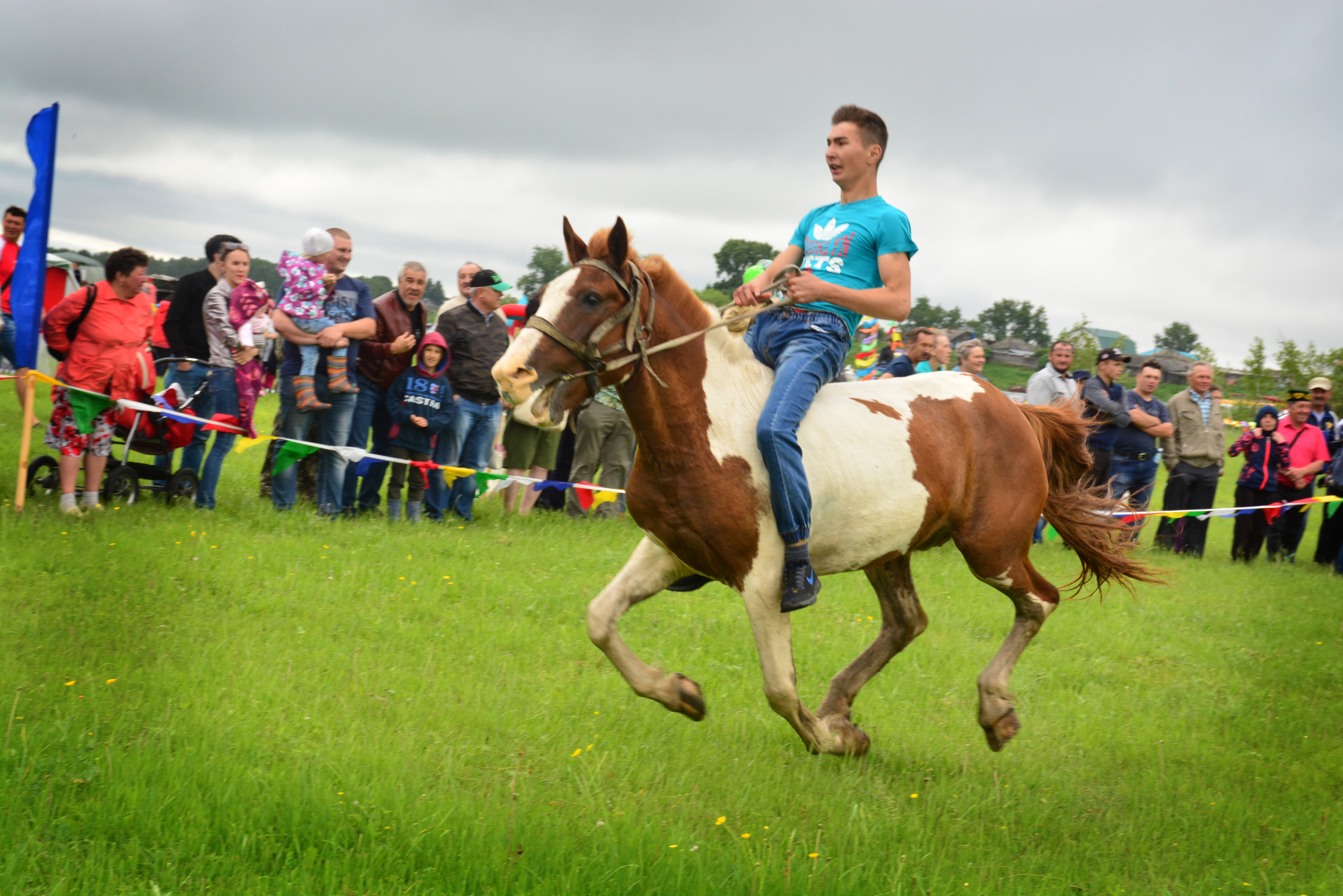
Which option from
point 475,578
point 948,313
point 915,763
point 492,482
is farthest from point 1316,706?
point 948,313

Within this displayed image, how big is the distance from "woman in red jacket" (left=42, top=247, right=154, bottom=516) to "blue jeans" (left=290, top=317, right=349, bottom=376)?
49.3 inches

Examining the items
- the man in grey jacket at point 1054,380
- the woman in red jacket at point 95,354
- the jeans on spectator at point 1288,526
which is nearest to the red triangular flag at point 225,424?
the woman in red jacket at point 95,354

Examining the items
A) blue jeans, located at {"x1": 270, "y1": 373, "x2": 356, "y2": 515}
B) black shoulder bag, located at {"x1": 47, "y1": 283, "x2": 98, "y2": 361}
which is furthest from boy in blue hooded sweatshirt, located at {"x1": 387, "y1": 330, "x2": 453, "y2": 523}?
black shoulder bag, located at {"x1": 47, "y1": 283, "x2": 98, "y2": 361}

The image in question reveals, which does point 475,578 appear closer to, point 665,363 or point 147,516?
point 147,516

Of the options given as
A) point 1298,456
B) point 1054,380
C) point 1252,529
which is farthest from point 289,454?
point 1298,456

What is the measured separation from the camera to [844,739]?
15.9 feet

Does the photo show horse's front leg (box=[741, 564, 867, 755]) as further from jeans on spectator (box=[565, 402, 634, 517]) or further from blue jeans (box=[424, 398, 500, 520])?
jeans on spectator (box=[565, 402, 634, 517])

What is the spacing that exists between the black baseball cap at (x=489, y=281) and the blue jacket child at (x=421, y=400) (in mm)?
745

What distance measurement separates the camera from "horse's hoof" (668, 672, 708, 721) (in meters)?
4.46

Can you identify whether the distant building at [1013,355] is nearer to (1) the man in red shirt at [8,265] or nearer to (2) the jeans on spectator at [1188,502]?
(2) the jeans on spectator at [1188,502]

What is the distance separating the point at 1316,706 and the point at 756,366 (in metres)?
4.87

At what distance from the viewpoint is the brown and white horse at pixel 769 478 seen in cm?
407

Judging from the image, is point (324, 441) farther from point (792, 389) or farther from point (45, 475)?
point (792, 389)

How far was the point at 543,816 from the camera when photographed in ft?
12.5
